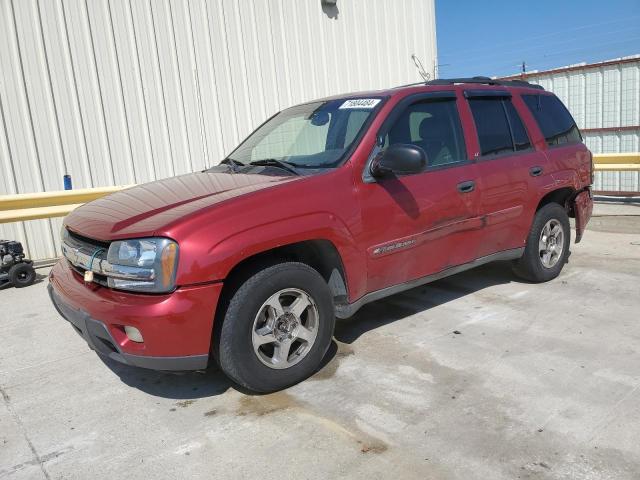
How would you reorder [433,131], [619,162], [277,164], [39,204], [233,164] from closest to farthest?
[277,164], [433,131], [233,164], [39,204], [619,162]

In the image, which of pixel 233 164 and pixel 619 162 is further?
pixel 619 162

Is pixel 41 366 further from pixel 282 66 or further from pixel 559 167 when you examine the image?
pixel 282 66

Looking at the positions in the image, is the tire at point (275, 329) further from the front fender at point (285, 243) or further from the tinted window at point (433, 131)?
the tinted window at point (433, 131)

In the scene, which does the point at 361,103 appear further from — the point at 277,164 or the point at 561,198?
the point at 561,198

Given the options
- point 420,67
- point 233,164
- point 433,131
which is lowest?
point 233,164

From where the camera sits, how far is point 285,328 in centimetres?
332

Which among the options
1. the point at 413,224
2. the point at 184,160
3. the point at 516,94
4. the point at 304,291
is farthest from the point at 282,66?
the point at 304,291

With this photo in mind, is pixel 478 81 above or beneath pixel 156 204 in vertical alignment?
above

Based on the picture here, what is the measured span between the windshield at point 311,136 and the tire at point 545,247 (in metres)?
2.07

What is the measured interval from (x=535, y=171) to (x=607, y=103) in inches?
276

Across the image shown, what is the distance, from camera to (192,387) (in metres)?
3.52

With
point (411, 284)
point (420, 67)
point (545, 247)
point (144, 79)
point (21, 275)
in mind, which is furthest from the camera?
point (420, 67)

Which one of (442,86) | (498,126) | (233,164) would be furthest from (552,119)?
(233,164)

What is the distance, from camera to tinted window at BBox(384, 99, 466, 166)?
4.00 m
